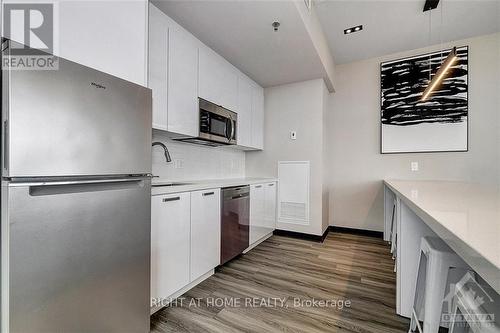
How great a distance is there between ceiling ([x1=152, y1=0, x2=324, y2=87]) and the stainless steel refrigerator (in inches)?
40.4

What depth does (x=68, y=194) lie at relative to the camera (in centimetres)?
100

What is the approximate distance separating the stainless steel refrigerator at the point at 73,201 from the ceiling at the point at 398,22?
2.38 m

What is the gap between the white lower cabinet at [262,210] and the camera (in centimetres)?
286

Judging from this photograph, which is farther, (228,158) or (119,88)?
(228,158)

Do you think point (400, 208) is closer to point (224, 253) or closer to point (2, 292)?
point (224, 253)

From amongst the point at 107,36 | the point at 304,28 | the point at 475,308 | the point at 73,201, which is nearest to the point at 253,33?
the point at 304,28

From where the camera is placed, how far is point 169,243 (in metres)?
1.66

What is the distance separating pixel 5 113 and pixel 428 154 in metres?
4.10

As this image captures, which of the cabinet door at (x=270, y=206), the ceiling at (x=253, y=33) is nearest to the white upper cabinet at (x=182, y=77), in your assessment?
the ceiling at (x=253, y=33)

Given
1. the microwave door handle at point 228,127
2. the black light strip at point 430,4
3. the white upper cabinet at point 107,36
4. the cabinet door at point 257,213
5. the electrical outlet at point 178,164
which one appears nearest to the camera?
→ the white upper cabinet at point 107,36

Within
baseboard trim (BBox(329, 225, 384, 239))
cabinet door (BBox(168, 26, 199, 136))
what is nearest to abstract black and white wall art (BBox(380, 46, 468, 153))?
baseboard trim (BBox(329, 225, 384, 239))

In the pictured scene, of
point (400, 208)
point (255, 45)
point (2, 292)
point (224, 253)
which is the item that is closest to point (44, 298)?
point (2, 292)

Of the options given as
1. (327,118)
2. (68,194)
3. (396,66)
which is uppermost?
(396,66)

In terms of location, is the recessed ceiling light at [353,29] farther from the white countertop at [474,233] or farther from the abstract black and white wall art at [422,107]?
the white countertop at [474,233]
